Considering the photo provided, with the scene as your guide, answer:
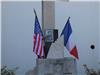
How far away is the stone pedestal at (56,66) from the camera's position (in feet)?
49.6

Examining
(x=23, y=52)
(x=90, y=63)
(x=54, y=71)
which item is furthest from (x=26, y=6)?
(x=54, y=71)

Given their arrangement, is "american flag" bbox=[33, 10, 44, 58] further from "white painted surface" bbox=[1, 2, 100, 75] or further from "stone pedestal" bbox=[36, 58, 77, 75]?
"white painted surface" bbox=[1, 2, 100, 75]

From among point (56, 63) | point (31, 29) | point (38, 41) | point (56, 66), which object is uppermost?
point (31, 29)

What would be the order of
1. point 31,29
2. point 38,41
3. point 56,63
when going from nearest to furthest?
point 56,63
point 38,41
point 31,29

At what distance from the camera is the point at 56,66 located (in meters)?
15.2

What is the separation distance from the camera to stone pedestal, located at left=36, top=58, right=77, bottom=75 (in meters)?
15.1

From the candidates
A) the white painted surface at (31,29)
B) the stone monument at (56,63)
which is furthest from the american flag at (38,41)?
the white painted surface at (31,29)

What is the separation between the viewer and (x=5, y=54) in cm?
1922

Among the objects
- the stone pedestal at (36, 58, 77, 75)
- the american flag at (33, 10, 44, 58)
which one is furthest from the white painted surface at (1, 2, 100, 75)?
the stone pedestal at (36, 58, 77, 75)

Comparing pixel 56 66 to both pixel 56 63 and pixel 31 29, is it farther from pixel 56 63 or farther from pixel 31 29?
pixel 31 29

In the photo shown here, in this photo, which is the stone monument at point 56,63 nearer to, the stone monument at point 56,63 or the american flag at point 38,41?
the stone monument at point 56,63

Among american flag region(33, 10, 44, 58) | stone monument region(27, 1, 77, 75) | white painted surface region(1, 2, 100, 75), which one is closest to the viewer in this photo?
stone monument region(27, 1, 77, 75)

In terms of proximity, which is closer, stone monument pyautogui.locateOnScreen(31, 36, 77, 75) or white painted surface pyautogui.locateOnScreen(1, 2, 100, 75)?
stone monument pyautogui.locateOnScreen(31, 36, 77, 75)

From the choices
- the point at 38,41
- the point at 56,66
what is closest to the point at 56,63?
the point at 56,66
